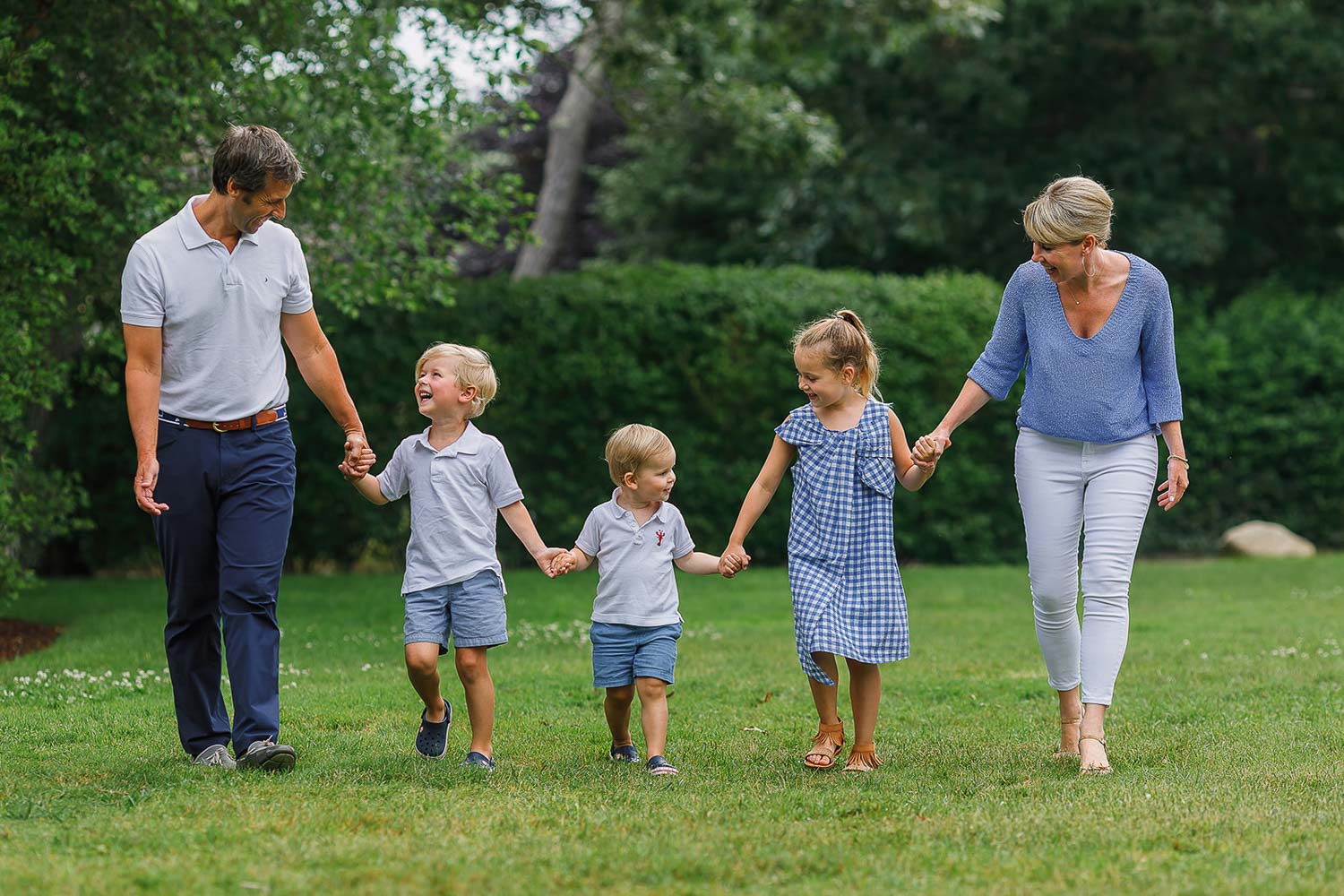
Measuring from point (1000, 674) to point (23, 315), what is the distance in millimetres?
6632

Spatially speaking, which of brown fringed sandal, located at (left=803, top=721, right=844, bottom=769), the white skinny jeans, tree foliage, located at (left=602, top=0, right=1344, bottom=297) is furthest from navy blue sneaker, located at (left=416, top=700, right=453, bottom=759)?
tree foliage, located at (left=602, top=0, right=1344, bottom=297)

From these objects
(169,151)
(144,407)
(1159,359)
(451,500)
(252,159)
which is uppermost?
(169,151)

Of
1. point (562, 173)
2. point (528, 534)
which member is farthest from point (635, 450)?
point (562, 173)

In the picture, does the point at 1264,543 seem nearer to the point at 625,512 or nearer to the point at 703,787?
the point at 625,512

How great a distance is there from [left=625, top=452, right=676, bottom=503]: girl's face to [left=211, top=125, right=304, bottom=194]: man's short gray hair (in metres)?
1.72

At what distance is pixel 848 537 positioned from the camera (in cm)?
584

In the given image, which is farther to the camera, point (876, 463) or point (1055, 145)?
point (1055, 145)

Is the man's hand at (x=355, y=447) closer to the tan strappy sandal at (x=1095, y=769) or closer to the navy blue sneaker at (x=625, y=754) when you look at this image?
the navy blue sneaker at (x=625, y=754)

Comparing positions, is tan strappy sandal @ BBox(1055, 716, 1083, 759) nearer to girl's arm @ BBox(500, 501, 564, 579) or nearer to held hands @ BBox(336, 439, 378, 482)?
girl's arm @ BBox(500, 501, 564, 579)

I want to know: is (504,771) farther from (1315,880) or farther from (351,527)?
(351,527)

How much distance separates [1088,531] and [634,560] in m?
1.78

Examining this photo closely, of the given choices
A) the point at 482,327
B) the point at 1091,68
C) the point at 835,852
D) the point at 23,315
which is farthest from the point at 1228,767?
the point at 1091,68

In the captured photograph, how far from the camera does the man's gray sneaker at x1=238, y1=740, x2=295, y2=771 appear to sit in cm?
536

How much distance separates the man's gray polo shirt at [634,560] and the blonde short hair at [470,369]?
65 centimetres
